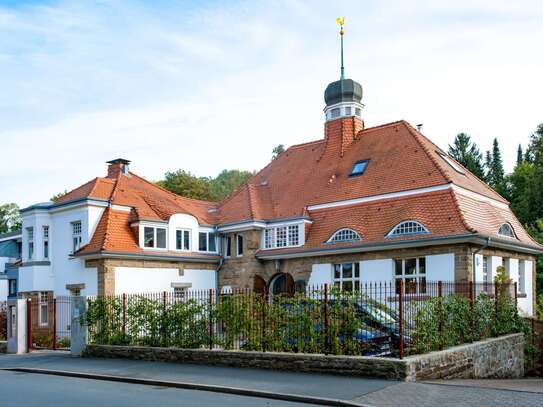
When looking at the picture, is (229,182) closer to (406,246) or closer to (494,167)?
(494,167)

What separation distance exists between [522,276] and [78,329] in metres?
18.3

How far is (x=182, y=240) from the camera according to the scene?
29484 mm

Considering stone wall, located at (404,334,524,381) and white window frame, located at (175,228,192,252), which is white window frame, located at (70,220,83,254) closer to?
white window frame, located at (175,228,192,252)

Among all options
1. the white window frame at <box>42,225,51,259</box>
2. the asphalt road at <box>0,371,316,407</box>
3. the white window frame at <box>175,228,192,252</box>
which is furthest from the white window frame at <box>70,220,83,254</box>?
the asphalt road at <box>0,371,316,407</box>

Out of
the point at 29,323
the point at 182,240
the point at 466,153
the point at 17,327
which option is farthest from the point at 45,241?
the point at 466,153

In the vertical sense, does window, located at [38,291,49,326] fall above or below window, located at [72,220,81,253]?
below

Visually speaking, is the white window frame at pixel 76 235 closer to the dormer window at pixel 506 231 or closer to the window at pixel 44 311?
the window at pixel 44 311

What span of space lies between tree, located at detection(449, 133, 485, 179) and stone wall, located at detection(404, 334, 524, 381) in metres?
34.2

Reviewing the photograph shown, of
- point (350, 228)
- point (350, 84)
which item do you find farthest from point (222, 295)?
point (350, 84)

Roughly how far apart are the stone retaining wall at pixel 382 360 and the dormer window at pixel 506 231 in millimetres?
6826

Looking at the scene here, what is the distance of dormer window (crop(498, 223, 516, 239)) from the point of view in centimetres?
2489

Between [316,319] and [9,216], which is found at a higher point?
[9,216]

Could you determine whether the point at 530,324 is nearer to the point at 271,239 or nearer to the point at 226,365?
the point at 226,365

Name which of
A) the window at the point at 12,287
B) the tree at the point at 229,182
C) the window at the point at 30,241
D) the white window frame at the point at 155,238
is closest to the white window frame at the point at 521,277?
the white window frame at the point at 155,238
